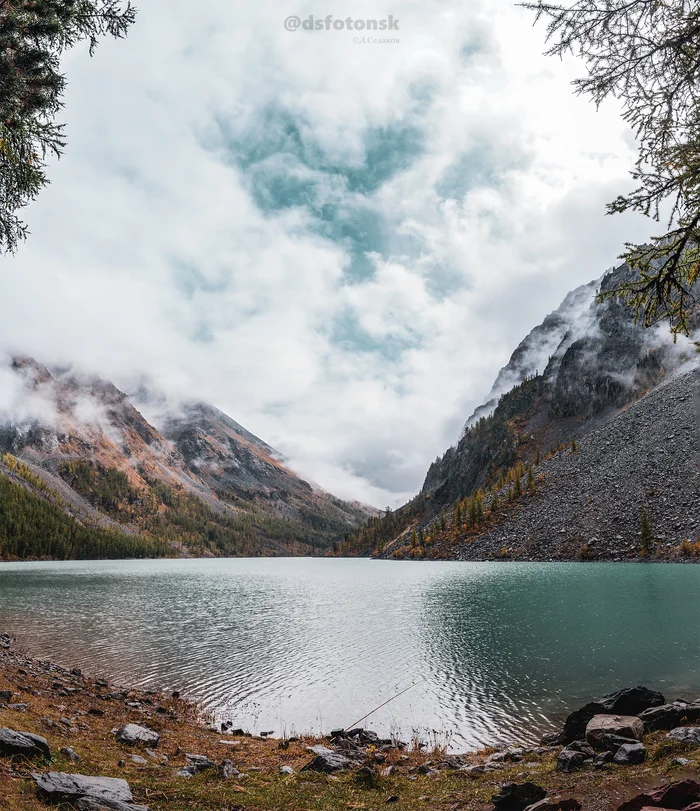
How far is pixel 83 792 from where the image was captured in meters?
8.88

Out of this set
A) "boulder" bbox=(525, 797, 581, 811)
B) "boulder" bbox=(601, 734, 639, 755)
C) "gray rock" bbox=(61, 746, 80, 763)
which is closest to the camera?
"boulder" bbox=(525, 797, 581, 811)

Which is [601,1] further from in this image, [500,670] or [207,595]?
[207,595]

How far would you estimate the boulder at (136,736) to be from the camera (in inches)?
633

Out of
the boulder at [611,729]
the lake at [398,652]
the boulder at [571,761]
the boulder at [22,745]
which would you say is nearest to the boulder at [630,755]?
the boulder at [571,761]

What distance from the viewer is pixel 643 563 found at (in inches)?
4387

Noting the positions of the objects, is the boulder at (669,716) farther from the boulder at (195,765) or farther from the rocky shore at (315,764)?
the boulder at (195,765)

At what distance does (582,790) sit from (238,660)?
28701mm

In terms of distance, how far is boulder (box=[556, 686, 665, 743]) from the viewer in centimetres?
1755

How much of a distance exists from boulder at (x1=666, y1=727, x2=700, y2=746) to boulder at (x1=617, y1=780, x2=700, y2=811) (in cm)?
581

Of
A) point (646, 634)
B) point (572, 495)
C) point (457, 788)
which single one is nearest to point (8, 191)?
point (457, 788)

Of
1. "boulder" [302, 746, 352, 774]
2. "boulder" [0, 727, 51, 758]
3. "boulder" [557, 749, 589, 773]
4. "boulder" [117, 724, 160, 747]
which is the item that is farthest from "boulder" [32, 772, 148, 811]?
"boulder" [557, 749, 589, 773]

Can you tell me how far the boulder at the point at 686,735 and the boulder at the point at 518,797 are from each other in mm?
5670

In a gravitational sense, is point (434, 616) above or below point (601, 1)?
below

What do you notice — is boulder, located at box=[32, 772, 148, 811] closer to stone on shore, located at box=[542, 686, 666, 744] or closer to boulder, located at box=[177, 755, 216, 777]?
boulder, located at box=[177, 755, 216, 777]
